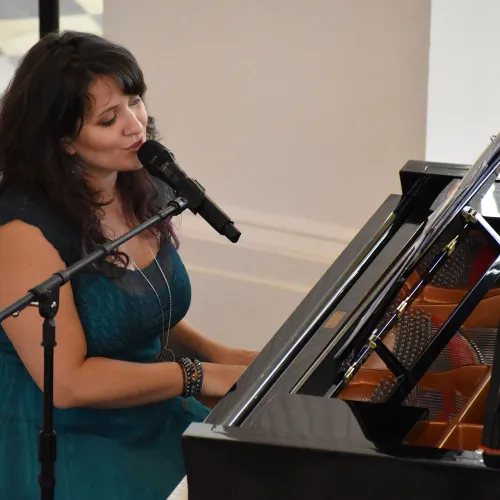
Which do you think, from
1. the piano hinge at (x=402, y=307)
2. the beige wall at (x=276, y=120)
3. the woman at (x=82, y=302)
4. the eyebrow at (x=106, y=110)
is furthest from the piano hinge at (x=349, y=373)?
the beige wall at (x=276, y=120)

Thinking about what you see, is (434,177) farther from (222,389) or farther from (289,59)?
(289,59)

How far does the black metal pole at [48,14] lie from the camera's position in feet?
12.2

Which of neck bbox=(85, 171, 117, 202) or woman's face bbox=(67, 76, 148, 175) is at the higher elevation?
woman's face bbox=(67, 76, 148, 175)

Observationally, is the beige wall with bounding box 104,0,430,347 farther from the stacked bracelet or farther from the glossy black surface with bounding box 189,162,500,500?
the glossy black surface with bounding box 189,162,500,500

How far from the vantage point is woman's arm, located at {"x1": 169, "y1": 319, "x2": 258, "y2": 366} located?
2.15 metres

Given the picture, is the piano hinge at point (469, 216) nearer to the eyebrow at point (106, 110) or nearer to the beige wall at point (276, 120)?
the eyebrow at point (106, 110)

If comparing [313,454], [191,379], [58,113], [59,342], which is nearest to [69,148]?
[58,113]

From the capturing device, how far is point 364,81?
123 inches

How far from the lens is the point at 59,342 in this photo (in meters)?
1.78

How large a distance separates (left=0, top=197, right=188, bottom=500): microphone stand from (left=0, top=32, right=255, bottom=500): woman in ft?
1.26

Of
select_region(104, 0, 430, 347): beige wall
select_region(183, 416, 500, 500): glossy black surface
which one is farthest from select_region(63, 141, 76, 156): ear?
select_region(104, 0, 430, 347): beige wall

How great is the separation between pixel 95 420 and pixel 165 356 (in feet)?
0.71

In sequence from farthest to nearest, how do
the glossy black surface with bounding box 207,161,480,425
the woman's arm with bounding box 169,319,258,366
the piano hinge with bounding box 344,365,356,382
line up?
the woman's arm with bounding box 169,319,258,366, the piano hinge with bounding box 344,365,356,382, the glossy black surface with bounding box 207,161,480,425

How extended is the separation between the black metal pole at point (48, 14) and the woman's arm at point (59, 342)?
207 centimetres
